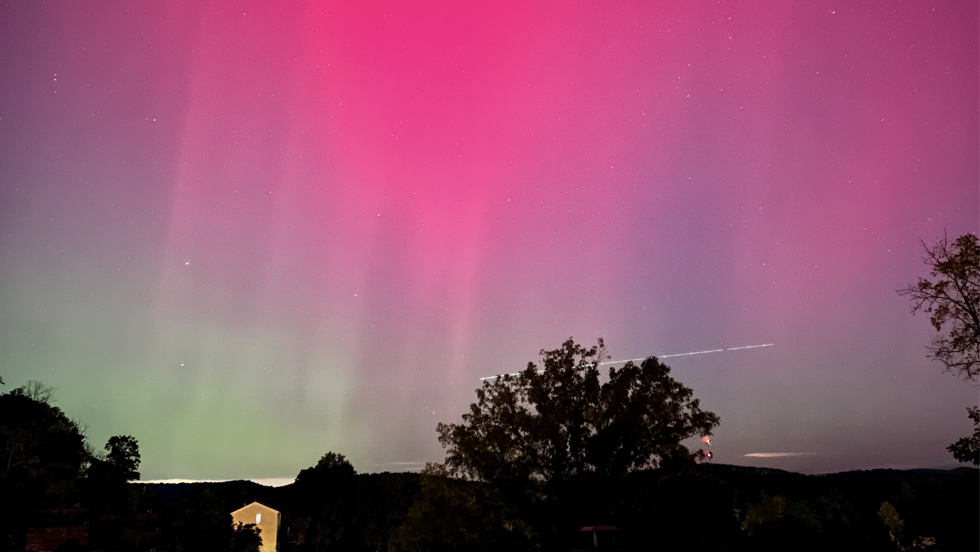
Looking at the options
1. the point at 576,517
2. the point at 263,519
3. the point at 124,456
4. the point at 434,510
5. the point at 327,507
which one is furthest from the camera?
the point at 327,507

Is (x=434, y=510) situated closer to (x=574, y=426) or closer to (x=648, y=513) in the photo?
(x=574, y=426)

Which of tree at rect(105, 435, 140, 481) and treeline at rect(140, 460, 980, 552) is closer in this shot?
treeline at rect(140, 460, 980, 552)

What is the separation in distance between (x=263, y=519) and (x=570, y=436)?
194 feet

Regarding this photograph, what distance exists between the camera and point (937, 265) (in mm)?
17094

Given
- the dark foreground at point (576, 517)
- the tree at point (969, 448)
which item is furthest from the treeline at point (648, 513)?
the tree at point (969, 448)

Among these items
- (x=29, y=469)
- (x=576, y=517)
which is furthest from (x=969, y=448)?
(x=29, y=469)

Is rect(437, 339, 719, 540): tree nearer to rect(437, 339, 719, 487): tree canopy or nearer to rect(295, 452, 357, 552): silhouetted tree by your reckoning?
rect(437, 339, 719, 487): tree canopy

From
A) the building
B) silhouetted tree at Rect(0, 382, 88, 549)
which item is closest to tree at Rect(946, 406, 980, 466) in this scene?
silhouetted tree at Rect(0, 382, 88, 549)

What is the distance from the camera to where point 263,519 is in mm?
75188

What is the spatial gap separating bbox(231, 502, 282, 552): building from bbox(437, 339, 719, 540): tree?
54737 millimetres

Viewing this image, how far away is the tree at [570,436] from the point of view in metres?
28.8

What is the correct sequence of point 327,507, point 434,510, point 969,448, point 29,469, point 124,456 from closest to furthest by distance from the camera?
1. point 969,448
2. point 434,510
3. point 29,469
4. point 124,456
5. point 327,507

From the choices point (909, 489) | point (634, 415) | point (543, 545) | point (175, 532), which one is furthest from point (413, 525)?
point (909, 489)

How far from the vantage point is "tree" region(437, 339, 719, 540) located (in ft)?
94.4
